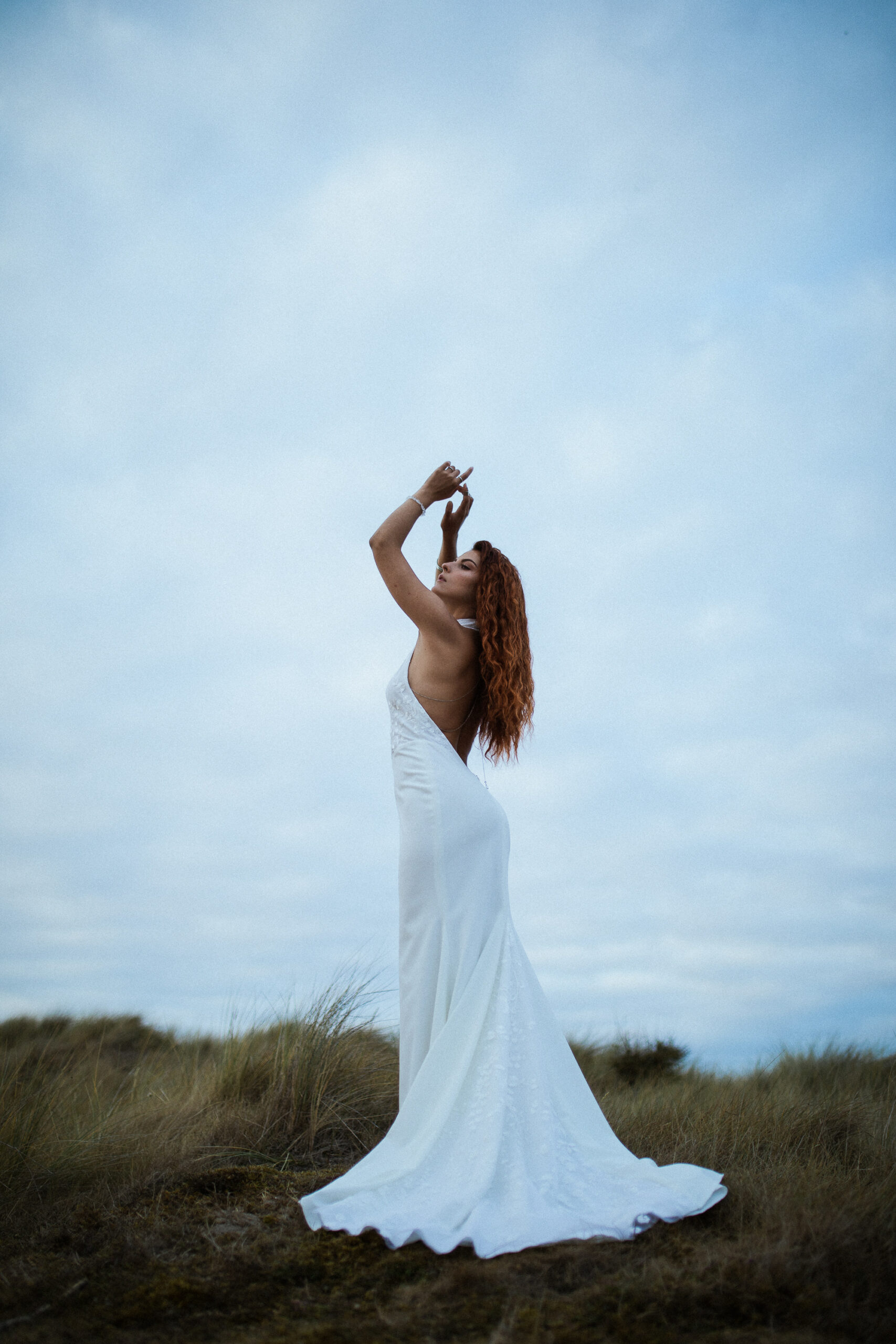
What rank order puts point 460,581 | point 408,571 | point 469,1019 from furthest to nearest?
point 460,581, point 408,571, point 469,1019

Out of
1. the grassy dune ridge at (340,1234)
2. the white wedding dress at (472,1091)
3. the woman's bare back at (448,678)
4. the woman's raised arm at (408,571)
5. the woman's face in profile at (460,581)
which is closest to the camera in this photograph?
the grassy dune ridge at (340,1234)

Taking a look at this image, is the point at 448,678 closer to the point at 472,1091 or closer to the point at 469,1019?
the point at 469,1019

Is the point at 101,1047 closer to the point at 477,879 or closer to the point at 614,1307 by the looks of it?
the point at 477,879

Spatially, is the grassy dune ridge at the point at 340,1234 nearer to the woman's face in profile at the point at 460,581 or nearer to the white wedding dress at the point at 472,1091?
the white wedding dress at the point at 472,1091

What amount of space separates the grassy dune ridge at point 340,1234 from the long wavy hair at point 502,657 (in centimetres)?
228

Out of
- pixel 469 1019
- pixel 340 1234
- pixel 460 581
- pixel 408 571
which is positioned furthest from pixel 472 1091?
pixel 460 581

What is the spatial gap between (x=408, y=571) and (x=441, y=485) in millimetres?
557

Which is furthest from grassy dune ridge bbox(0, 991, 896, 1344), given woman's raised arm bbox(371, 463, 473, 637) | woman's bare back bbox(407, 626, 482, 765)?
woman's raised arm bbox(371, 463, 473, 637)

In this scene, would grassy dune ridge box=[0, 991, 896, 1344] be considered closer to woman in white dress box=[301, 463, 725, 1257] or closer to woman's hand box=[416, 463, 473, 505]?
woman in white dress box=[301, 463, 725, 1257]

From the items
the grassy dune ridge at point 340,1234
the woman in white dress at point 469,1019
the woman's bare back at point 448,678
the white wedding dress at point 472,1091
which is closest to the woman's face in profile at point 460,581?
the woman in white dress at point 469,1019

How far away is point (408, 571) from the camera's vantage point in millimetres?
4211

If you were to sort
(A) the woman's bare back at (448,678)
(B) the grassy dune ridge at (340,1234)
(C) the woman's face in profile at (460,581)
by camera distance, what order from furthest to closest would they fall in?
(C) the woman's face in profile at (460,581), (A) the woman's bare back at (448,678), (B) the grassy dune ridge at (340,1234)

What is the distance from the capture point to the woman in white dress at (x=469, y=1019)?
11.0ft

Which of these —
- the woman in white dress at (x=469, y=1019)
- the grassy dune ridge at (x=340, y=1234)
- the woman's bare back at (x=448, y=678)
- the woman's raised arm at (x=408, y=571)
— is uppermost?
the woman's raised arm at (x=408, y=571)
